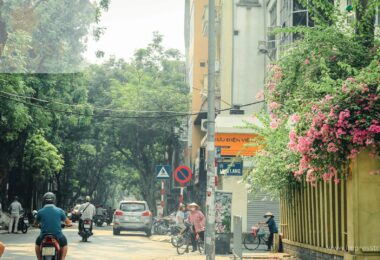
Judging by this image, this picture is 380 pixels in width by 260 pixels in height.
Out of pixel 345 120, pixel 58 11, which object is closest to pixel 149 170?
pixel 58 11

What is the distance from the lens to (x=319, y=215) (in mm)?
14578

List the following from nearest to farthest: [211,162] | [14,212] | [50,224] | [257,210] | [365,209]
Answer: [365,209] < [50,224] < [211,162] < [257,210] < [14,212]

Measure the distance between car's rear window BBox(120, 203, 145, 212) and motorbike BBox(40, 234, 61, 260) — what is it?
74.2 ft

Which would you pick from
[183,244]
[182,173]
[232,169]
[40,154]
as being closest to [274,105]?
[232,169]

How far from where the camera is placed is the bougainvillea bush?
11.3 meters

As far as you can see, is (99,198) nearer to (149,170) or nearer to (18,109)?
(149,170)

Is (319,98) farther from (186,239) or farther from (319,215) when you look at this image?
(186,239)

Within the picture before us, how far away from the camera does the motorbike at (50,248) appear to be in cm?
1194

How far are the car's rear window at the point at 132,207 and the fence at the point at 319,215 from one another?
55.8ft

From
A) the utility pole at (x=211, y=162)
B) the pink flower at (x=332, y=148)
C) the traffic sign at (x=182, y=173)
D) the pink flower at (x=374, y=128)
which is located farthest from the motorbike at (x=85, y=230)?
the pink flower at (x=374, y=128)

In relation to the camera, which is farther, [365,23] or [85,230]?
[85,230]

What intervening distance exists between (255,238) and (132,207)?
7.18m

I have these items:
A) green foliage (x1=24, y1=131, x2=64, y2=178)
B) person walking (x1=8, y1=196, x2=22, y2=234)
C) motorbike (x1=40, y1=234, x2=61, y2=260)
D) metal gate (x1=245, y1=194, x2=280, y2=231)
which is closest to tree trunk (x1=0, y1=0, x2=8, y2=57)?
person walking (x1=8, y1=196, x2=22, y2=234)

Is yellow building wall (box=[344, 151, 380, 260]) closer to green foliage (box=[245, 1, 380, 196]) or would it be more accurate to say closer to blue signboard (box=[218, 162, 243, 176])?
green foliage (box=[245, 1, 380, 196])
